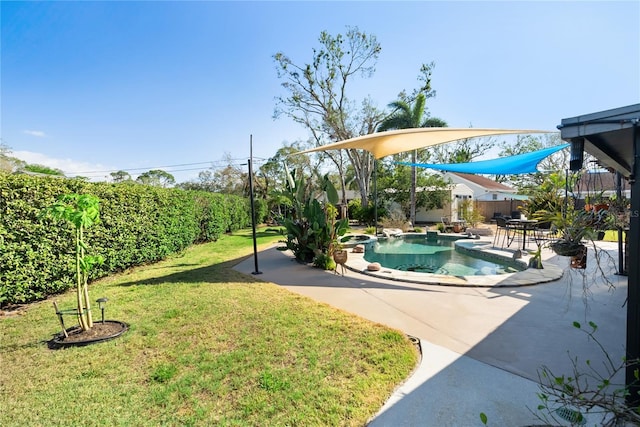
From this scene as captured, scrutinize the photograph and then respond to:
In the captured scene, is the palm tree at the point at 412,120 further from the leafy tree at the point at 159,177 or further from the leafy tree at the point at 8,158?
the leafy tree at the point at 159,177

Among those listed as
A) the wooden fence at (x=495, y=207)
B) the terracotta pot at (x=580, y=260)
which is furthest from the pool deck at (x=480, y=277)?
the wooden fence at (x=495, y=207)

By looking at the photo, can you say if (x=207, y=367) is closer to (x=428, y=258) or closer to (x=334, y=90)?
(x=428, y=258)

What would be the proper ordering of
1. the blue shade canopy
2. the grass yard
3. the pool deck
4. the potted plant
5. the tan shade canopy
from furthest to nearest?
the blue shade canopy → the tan shade canopy → the pool deck → the potted plant → the grass yard

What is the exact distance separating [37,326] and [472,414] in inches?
223

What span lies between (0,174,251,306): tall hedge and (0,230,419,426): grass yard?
2.01ft

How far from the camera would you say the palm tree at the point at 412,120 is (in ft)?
66.1

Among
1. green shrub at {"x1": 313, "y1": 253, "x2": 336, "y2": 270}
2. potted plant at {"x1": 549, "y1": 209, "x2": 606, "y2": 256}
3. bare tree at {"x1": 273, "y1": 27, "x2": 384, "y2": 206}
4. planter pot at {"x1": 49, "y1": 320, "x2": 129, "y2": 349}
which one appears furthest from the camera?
bare tree at {"x1": 273, "y1": 27, "x2": 384, "y2": 206}

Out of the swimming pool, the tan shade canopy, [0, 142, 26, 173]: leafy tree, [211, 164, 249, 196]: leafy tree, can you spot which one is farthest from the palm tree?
[0, 142, 26, 173]: leafy tree

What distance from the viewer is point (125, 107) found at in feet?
67.2

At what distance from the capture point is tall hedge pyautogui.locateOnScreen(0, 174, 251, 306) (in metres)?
4.98

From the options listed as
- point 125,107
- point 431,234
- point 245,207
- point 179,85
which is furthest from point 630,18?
point 125,107

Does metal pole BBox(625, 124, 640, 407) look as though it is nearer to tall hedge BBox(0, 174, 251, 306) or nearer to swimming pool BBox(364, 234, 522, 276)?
tall hedge BBox(0, 174, 251, 306)

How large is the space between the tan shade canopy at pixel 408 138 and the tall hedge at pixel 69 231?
4905mm

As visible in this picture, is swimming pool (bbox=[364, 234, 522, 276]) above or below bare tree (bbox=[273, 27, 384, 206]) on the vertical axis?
below
